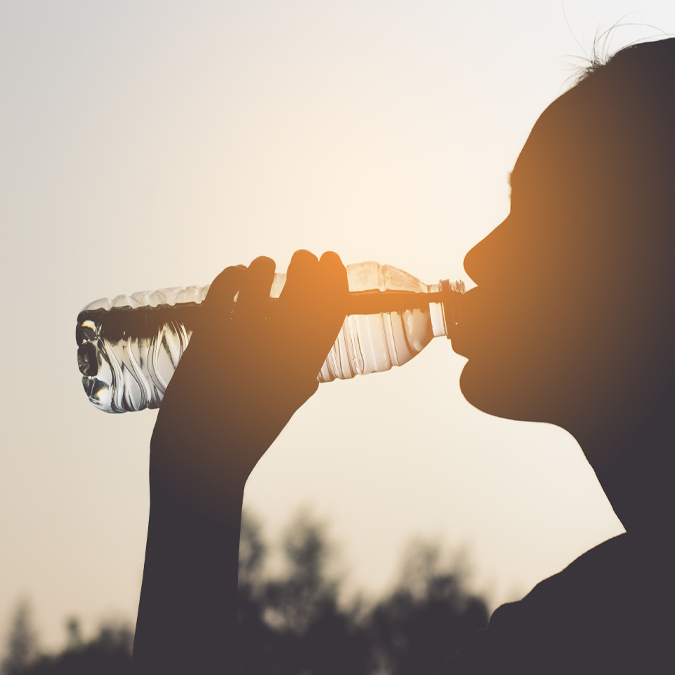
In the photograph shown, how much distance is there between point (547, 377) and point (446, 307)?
0.41 metres

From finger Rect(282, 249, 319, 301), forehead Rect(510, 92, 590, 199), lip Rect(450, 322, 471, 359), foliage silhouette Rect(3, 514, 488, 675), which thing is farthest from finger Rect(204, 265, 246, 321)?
foliage silhouette Rect(3, 514, 488, 675)

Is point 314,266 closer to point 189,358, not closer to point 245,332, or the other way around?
point 245,332

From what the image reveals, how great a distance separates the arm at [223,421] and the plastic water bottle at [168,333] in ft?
1.98

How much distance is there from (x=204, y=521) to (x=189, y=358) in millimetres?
299

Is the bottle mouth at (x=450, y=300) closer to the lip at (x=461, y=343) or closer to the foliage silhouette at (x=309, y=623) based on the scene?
the lip at (x=461, y=343)

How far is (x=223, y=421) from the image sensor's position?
1.09 meters

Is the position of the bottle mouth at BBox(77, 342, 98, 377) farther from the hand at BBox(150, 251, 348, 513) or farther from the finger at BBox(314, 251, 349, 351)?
the finger at BBox(314, 251, 349, 351)

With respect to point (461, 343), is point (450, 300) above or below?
above

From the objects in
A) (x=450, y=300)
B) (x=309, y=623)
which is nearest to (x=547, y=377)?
(x=450, y=300)

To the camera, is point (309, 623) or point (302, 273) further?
point (309, 623)

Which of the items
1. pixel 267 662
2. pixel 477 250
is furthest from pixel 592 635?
pixel 267 662

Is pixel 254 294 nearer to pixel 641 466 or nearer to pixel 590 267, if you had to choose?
pixel 590 267

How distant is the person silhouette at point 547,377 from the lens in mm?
984

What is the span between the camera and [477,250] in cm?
129
